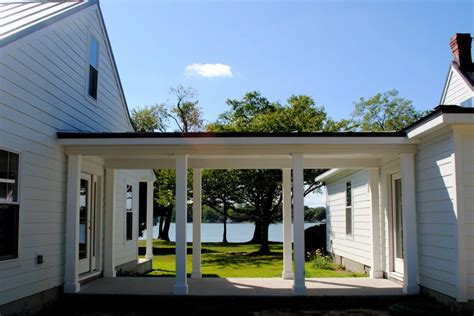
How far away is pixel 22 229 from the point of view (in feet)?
23.8

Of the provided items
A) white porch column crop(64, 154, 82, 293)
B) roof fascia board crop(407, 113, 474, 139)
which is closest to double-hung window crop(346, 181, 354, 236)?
roof fascia board crop(407, 113, 474, 139)

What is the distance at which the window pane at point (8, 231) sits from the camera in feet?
22.4

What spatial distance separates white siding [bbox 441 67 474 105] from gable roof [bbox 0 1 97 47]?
425 inches

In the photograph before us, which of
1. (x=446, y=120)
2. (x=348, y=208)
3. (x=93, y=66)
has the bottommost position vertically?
(x=348, y=208)

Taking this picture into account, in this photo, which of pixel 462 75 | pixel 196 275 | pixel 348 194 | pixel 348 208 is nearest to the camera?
pixel 196 275

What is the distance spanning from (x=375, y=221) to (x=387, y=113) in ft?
78.5

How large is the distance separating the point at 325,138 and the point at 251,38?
24.3 feet

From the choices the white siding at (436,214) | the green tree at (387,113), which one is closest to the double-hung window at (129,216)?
the white siding at (436,214)

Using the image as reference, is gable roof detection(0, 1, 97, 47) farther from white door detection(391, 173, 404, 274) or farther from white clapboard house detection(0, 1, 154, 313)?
white door detection(391, 173, 404, 274)

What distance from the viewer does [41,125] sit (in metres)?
8.05

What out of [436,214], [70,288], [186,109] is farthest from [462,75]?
[186,109]

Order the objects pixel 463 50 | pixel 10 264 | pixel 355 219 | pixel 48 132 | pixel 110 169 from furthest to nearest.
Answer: pixel 463 50
pixel 355 219
pixel 110 169
pixel 48 132
pixel 10 264

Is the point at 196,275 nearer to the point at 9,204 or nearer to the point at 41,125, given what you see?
the point at 41,125

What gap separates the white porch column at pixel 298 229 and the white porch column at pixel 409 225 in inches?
70.0
